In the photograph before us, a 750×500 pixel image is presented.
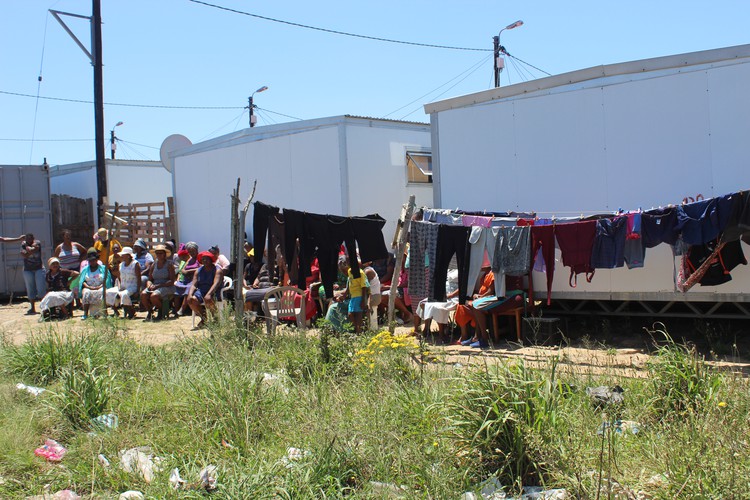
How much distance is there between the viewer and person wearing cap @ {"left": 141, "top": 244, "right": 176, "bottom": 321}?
13461 millimetres

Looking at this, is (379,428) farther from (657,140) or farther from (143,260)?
(143,260)

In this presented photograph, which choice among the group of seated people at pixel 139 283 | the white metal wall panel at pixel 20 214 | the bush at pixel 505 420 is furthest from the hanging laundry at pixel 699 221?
the white metal wall panel at pixel 20 214

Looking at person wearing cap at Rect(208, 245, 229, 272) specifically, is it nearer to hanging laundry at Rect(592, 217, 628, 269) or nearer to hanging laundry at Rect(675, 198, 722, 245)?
hanging laundry at Rect(592, 217, 628, 269)

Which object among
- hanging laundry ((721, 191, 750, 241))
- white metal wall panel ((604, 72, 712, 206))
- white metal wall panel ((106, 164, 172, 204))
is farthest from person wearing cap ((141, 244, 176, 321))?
hanging laundry ((721, 191, 750, 241))

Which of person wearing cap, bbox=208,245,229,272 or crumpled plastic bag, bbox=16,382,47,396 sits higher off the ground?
person wearing cap, bbox=208,245,229,272

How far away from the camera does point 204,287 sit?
12.7 m

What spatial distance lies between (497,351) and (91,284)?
8605mm

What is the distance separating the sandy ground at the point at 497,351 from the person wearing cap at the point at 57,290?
32 cm

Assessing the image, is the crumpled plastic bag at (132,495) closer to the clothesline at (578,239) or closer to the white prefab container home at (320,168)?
the clothesline at (578,239)

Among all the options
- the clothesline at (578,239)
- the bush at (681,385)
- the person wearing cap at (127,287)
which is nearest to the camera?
the bush at (681,385)

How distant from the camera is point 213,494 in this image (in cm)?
473

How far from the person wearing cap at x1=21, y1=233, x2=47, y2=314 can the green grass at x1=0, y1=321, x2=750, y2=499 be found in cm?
810

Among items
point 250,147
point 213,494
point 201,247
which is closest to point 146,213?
point 201,247

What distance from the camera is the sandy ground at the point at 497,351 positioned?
742 cm
